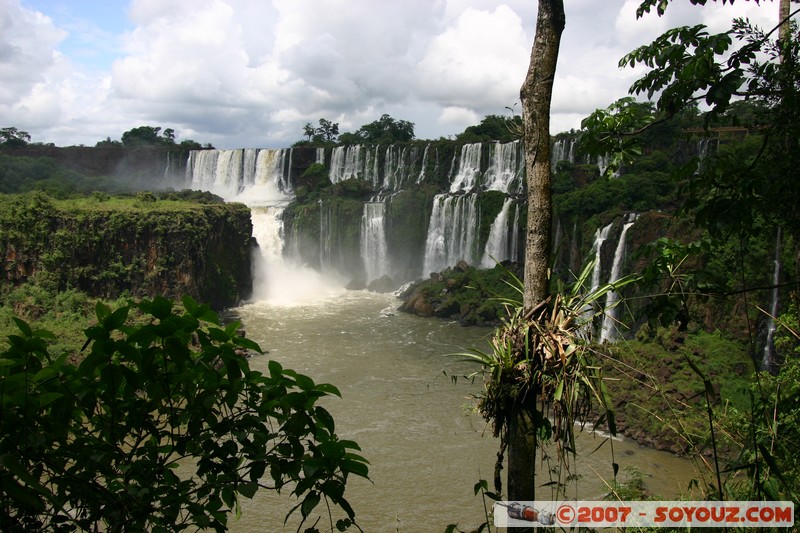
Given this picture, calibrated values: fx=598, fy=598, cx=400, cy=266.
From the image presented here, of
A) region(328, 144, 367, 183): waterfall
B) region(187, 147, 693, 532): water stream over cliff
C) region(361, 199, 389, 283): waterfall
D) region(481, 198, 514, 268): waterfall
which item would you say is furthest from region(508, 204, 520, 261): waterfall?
region(328, 144, 367, 183): waterfall

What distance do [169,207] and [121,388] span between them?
72.3ft

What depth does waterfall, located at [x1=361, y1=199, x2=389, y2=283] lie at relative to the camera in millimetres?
30062

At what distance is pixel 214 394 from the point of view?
2.02 metres

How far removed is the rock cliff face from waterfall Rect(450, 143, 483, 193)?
1340 centimetres

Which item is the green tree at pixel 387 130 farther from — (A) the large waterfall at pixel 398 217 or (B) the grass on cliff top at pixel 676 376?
(B) the grass on cliff top at pixel 676 376

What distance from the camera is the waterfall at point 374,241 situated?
30062 mm

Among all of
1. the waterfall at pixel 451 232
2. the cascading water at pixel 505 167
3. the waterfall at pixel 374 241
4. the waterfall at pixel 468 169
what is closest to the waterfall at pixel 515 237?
the waterfall at pixel 451 232

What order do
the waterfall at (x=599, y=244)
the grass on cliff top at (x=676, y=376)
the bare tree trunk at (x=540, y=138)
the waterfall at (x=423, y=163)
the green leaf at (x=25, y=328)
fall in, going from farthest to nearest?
the waterfall at (x=423, y=163) → the waterfall at (x=599, y=244) → the grass on cliff top at (x=676, y=376) → the bare tree trunk at (x=540, y=138) → the green leaf at (x=25, y=328)

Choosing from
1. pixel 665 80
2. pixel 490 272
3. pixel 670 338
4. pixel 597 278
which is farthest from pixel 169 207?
pixel 665 80

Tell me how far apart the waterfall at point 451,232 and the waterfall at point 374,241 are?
2517mm

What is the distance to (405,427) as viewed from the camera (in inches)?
491

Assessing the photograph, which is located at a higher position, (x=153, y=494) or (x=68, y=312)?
(x=153, y=494)

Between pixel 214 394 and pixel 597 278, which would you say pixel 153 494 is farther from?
pixel 597 278

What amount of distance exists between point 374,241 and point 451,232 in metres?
4.41
